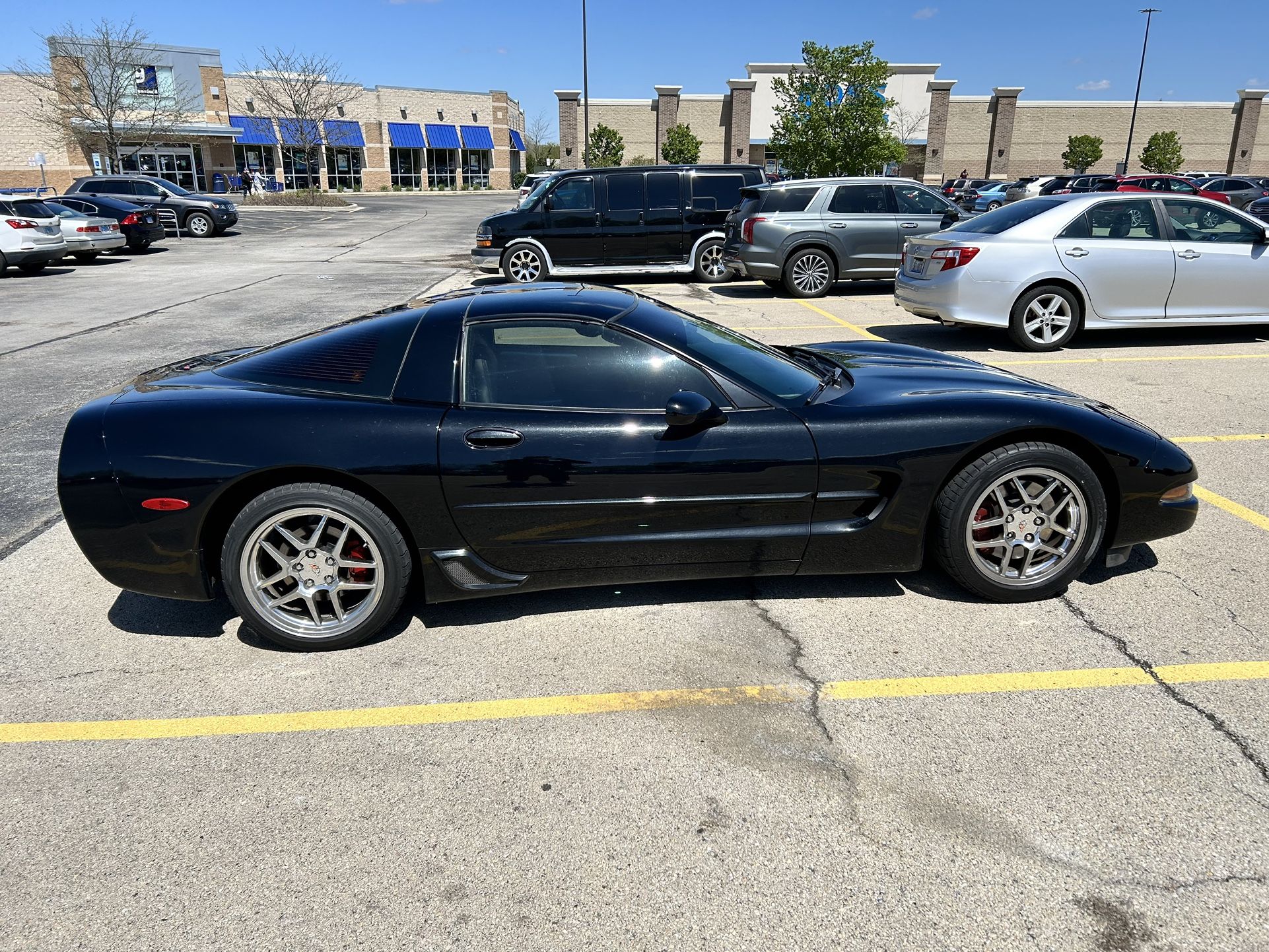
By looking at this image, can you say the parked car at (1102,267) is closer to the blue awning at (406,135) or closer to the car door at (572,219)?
the car door at (572,219)

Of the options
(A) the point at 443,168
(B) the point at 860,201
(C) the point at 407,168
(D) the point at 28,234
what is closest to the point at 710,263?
(B) the point at 860,201

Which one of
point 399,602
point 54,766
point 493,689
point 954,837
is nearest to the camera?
point 954,837

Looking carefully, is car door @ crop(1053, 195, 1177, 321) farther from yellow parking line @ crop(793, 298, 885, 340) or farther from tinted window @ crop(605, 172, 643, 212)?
tinted window @ crop(605, 172, 643, 212)

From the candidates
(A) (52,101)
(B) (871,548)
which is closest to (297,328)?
(B) (871,548)

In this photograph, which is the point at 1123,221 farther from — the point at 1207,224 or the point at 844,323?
the point at 844,323

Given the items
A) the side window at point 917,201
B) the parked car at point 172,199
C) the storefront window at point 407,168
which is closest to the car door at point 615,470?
the side window at point 917,201

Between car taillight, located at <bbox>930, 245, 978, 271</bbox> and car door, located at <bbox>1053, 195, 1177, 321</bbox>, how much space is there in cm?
81

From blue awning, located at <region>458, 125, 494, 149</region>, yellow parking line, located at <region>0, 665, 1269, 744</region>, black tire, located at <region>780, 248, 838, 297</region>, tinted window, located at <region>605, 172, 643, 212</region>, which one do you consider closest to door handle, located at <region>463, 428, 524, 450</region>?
yellow parking line, located at <region>0, 665, 1269, 744</region>

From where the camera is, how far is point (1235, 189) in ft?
98.7

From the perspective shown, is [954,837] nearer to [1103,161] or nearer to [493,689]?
[493,689]

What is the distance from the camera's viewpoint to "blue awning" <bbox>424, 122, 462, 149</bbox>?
6581 cm

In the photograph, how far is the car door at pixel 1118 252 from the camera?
29.6 ft

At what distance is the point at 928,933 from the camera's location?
219 centimetres

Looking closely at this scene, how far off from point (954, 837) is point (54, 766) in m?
2.81
